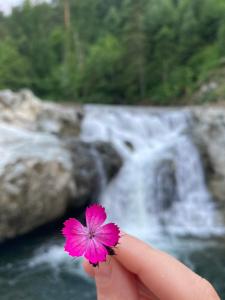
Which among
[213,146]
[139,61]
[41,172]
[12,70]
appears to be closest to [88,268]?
[41,172]

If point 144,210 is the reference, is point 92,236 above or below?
above

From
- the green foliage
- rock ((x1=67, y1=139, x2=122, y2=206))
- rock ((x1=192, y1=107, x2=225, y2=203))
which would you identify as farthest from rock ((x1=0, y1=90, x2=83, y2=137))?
the green foliage

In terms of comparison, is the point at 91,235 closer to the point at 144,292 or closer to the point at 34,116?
the point at 144,292

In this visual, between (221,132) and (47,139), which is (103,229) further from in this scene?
(221,132)

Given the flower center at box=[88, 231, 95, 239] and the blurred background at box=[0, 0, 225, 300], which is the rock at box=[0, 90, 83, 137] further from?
the flower center at box=[88, 231, 95, 239]

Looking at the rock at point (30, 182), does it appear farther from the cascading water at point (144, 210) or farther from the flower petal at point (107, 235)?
the flower petal at point (107, 235)

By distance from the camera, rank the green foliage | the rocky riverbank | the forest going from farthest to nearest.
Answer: the green foliage
the forest
the rocky riverbank

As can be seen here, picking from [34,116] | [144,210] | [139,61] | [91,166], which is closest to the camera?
[91,166]
